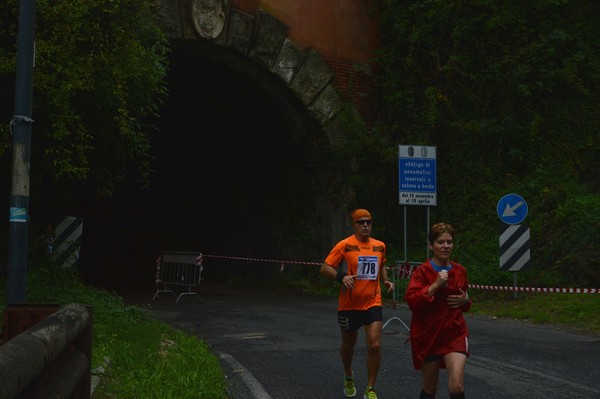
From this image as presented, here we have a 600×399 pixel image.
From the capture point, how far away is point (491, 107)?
1970 centimetres

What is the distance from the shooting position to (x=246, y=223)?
2420 cm

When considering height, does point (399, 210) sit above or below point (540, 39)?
below

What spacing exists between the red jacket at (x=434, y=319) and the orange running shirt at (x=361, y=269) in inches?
66.1

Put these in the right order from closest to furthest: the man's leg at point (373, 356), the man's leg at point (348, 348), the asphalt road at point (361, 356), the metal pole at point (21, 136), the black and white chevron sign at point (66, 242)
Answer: the man's leg at point (373, 356)
the man's leg at point (348, 348)
the asphalt road at point (361, 356)
the metal pole at point (21, 136)
the black and white chevron sign at point (66, 242)

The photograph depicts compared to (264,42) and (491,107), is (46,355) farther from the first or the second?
(491,107)

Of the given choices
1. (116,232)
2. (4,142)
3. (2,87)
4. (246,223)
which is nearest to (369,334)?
(4,142)

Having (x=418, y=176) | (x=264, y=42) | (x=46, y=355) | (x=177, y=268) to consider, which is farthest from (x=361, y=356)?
(x=264, y=42)

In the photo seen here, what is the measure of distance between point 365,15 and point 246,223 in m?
7.66

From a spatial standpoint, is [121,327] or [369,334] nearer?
[369,334]

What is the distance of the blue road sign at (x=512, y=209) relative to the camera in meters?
15.5

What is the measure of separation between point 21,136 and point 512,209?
1061 cm

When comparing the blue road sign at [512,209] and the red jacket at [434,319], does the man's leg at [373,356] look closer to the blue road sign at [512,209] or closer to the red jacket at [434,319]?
the red jacket at [434,319]

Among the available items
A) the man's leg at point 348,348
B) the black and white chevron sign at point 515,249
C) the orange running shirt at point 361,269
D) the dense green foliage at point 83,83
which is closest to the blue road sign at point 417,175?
the black and white chevron sign at point 515,249

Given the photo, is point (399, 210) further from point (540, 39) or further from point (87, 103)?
point (87, 103)
